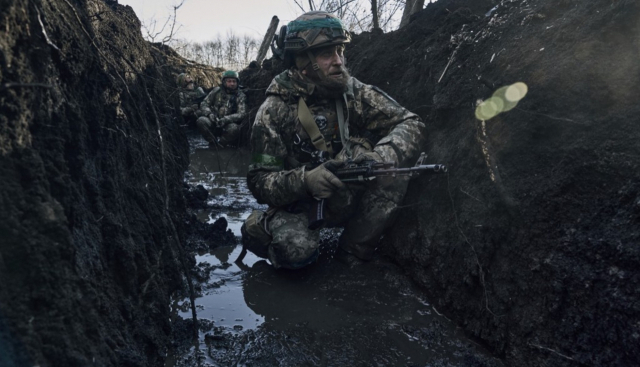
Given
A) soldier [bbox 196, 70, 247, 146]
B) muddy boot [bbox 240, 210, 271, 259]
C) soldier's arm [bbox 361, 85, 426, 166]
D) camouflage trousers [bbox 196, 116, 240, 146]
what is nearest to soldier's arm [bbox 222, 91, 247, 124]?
soldier [bbox 196, 70, 247, 146]

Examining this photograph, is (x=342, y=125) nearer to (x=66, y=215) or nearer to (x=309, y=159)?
(x=309, y=159)

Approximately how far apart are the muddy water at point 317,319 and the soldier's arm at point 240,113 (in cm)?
668

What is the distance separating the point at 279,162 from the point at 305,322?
4.81ft

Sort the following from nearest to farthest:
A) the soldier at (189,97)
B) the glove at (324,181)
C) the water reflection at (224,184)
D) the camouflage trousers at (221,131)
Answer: the glove at (324,181), the water reflection at (224,184), the camouflage trousers at (221,131), the soldier at (189,97)

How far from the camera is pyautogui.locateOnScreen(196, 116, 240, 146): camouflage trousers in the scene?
10.3 meters

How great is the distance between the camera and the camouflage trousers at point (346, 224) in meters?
3.66

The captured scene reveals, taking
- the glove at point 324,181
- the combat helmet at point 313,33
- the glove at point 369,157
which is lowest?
the glove at point 324,181

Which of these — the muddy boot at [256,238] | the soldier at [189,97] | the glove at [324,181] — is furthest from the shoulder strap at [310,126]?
the soldier at [189,97]

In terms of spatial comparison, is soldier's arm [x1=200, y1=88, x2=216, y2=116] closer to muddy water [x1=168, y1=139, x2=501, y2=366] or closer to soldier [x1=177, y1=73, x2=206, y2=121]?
soldier [x1=177, y1=73, x2=206, y2=121]

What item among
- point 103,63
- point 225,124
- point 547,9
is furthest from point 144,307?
point 225,124

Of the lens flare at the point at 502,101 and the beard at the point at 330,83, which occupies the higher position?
the beard at the point at 330,83

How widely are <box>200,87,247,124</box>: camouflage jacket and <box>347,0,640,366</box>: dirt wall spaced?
8.08 m

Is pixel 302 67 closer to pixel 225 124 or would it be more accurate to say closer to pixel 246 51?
pixel 225 124

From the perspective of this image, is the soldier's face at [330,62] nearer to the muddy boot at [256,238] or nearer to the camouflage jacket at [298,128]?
the camouflage jacket at [298,128]
